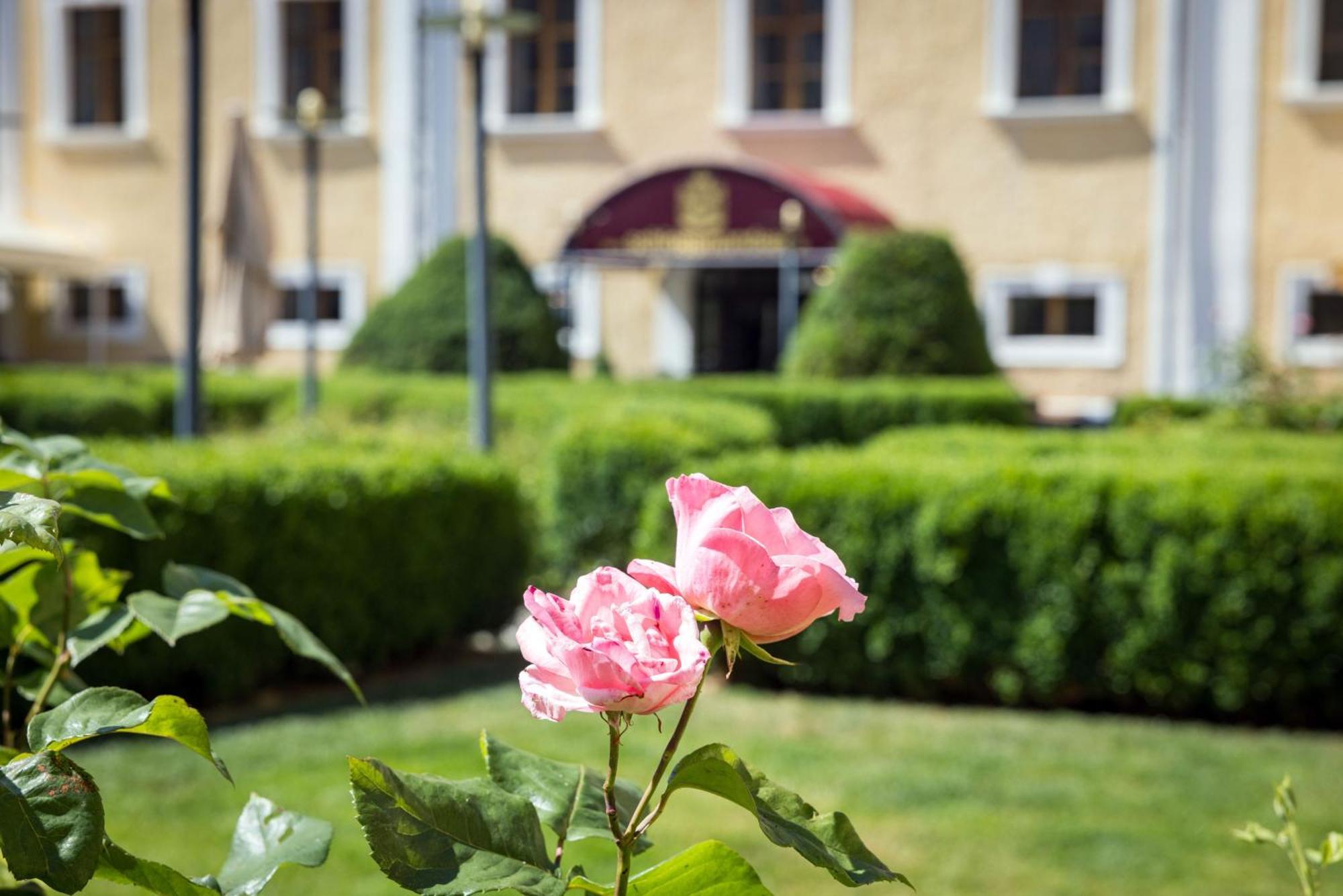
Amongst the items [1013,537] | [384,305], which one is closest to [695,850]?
[1013,537]

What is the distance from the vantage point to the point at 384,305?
48.6 ft

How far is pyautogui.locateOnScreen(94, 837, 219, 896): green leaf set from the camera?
812 mm

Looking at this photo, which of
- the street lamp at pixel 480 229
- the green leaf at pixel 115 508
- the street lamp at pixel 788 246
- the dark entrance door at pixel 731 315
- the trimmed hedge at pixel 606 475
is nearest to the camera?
the green leaf at pixel 115 508

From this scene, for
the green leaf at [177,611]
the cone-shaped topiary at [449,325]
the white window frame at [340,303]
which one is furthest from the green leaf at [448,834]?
the white window frame at [340,303]

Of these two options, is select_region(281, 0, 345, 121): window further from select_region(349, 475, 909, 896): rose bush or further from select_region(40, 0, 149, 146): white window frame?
select_region(349, 475, 909, 896): rose bush

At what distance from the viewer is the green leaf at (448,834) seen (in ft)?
2.41

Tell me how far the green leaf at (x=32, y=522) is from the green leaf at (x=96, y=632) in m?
0.32

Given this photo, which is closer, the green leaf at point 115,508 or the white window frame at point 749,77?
the green leaf at point 115,508

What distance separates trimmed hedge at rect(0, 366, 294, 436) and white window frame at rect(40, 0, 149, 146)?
22.7ft

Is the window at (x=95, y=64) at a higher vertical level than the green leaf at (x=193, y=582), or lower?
higher

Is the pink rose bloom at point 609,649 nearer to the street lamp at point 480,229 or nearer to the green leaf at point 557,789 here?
the green leaf at point 557,789

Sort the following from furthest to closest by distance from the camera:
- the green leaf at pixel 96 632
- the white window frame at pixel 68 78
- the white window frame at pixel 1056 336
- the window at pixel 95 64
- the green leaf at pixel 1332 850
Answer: the window at pixel 95 64, the white window frame at pixel 68 78, the white window frame at pixel 1056 336, the green leaf at pixel 96 632, the green leaf at pixel 1332 850

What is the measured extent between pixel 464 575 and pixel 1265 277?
42.8 feet

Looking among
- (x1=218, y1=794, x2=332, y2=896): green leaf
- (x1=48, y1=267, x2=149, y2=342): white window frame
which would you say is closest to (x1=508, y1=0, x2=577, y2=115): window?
(x1=48, y1=267, x2=149, y2=342): white window frame
